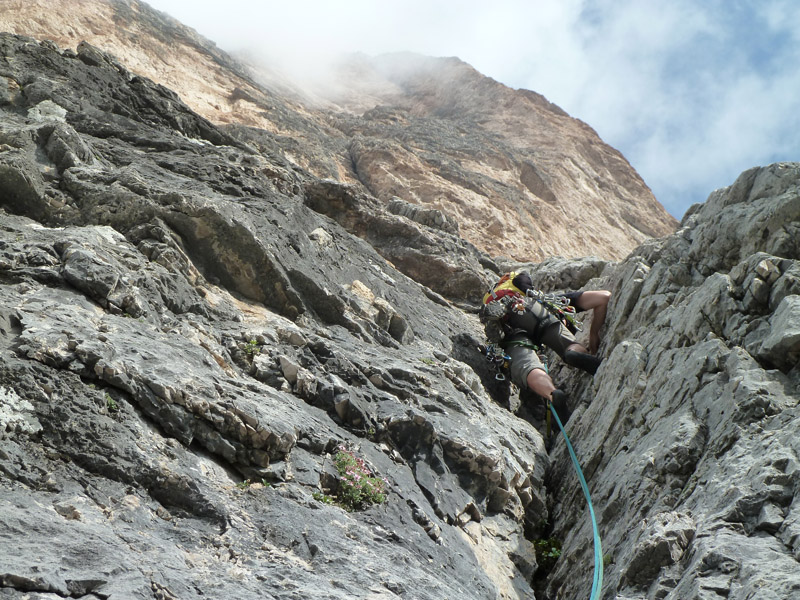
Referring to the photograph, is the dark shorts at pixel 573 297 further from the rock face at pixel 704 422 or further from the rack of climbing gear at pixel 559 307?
the rock face at pixel 704 422

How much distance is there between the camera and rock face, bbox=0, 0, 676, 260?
74.6 ft

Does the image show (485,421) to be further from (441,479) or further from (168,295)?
(168,295)

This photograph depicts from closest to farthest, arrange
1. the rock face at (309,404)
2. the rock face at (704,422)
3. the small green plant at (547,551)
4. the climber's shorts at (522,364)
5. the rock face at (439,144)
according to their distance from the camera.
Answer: the rock face at (309,404), the rock face at (704,422), the small green plant at (547,551), the climber's shorts at (522,364), the rock face at (439,144)

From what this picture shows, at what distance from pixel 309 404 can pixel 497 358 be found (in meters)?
5.01

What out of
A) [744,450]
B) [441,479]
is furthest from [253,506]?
[744,450]

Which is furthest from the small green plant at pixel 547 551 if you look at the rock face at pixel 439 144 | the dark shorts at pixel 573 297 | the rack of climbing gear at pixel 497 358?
the rock face at pixel 439 144

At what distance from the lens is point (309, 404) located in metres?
6.28

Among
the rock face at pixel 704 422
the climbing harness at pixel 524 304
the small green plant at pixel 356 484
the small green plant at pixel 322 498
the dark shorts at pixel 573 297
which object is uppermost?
the dark shorts at pixel 573 297

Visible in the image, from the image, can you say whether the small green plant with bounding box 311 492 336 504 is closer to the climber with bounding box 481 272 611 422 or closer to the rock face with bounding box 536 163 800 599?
the rock face with bounding box 536 163 800 599

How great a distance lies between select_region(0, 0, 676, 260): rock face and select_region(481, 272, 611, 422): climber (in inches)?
219

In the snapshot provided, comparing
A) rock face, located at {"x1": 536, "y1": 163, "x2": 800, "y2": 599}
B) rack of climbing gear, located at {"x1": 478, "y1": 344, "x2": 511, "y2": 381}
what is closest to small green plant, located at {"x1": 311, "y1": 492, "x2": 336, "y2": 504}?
rock face, located at {"x1": 536, "y1": 163, "x2": 800, "y2": 599}

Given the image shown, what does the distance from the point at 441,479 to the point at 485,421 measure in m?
1.74

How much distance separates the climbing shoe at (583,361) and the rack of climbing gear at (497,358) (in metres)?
1.12

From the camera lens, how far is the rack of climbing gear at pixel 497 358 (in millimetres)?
10367
